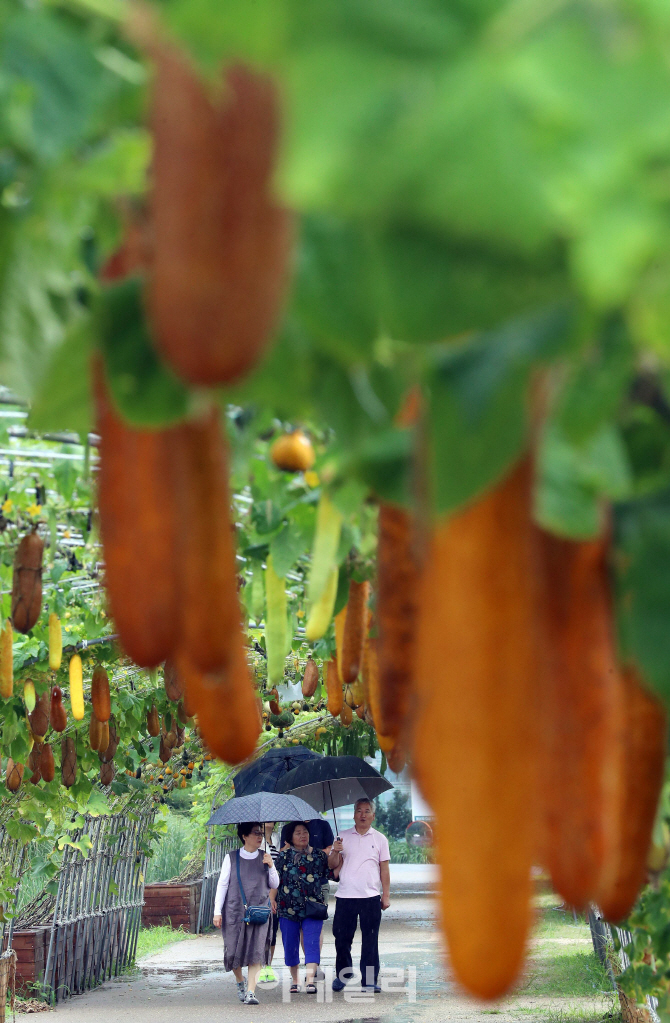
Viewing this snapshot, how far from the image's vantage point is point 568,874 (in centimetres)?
62

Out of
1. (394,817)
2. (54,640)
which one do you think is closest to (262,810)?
(54,640)

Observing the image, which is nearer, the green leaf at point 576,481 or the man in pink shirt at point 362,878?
the green leaf at point 576,481

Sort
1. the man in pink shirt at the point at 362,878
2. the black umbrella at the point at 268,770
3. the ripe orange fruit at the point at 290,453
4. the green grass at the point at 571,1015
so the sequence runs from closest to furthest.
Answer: the ripe orange fruit at the point at 290,453 → the green grass at the point at 571,1015 → the man in pink shirt at the point at 362,878 → the black umbrella at the point at 268,770

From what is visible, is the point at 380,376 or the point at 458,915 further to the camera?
the point at 380,376

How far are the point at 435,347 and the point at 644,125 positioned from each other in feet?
0.77

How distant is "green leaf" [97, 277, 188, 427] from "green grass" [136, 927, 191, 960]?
629 inches

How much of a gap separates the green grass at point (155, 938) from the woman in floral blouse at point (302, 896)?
4945 millimetres

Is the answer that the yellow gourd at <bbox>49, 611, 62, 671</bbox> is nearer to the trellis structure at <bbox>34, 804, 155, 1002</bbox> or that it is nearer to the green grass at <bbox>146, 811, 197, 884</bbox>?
the trellis structure at <bbox>34, 804, 155, 1002</bbox>

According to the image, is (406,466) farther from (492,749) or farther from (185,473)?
(492,749)

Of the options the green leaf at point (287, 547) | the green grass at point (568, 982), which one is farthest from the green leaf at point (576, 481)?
the green grass at point (568, 982)

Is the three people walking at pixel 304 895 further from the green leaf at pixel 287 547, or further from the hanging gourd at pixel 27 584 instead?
the green leaf at pixel 287 547

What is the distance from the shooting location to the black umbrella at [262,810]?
38.7 feet

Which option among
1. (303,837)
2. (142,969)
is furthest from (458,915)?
(142,969)

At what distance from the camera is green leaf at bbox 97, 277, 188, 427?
72 centimetres
